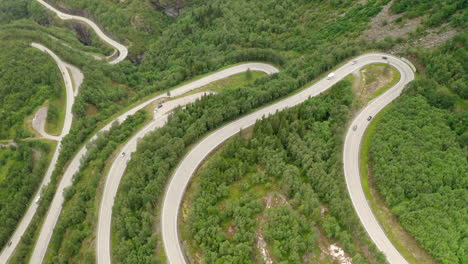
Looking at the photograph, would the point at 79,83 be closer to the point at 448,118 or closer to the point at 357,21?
the point at 357,21

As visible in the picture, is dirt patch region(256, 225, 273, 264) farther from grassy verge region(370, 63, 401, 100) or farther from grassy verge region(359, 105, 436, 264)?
grassy verge region(370, 63, 401, 100)

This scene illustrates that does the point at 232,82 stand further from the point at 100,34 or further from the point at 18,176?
the point at 100,34

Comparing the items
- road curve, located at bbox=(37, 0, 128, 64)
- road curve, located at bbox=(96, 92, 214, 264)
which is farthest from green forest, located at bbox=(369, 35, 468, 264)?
road curve, located at bbox=(37, 0, 128, 64)

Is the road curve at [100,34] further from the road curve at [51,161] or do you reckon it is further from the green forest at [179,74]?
the road curve at [51,161]

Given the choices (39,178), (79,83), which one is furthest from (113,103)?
(39,178)

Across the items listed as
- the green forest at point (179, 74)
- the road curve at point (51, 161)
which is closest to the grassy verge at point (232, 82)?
the green forest at point (179, 74)

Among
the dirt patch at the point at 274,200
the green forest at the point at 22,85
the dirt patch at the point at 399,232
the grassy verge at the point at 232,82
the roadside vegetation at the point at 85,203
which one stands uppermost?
the green forest at the point at 22,85
